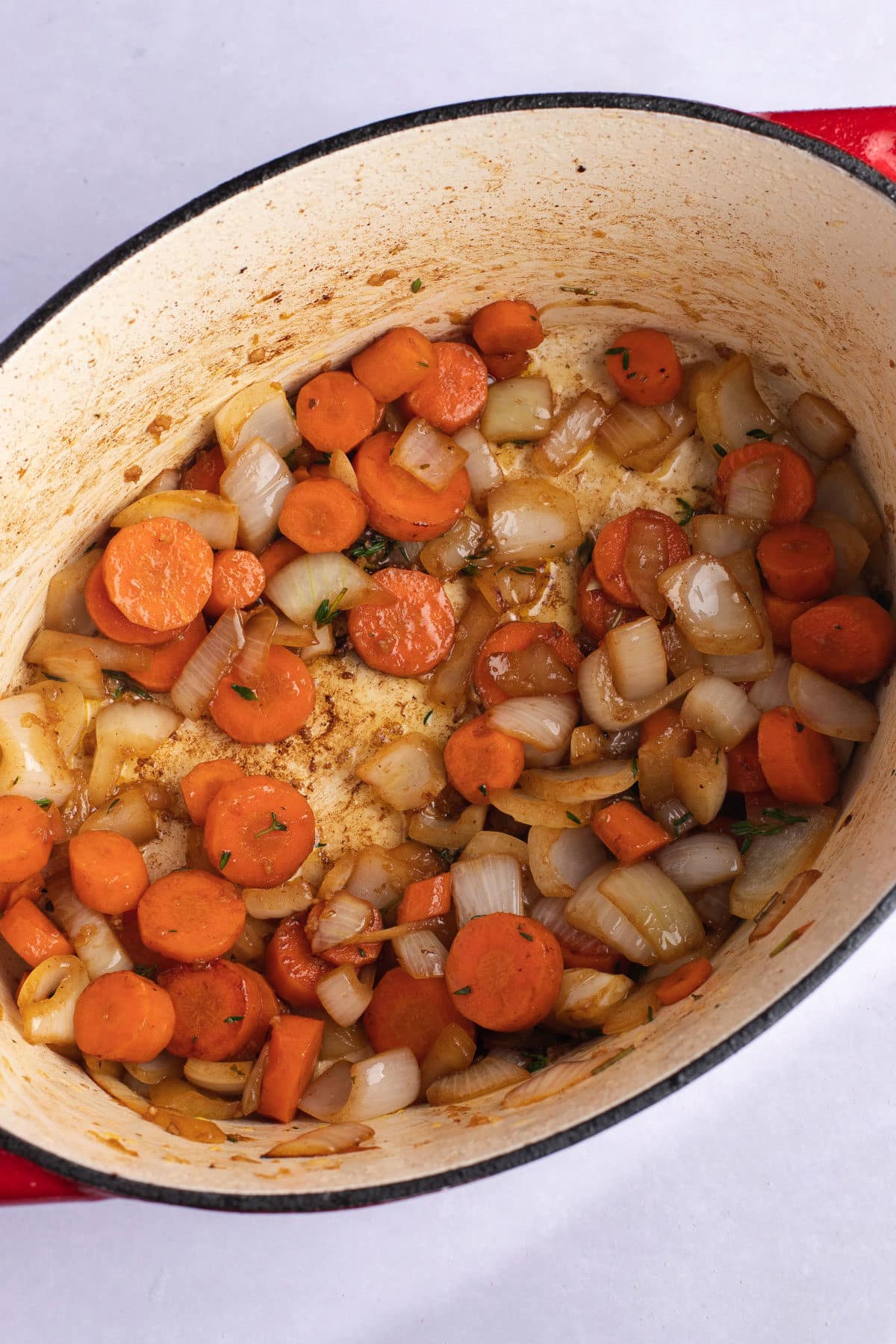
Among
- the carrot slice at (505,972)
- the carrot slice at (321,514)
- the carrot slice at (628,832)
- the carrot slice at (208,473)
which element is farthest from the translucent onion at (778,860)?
the carrot slice at (208,473)

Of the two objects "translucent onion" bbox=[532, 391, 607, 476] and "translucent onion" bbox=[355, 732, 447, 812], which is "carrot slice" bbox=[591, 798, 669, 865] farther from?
"translucent onion" bbox=[532, 391, 607, 476]

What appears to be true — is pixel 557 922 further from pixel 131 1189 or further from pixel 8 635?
pixel 8 635

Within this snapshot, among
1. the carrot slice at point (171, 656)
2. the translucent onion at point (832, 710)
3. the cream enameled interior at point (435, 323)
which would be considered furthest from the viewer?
the carrot slice at point (171, 656)

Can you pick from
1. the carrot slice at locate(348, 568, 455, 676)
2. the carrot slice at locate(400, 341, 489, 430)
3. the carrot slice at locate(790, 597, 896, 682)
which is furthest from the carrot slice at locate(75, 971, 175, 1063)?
the carrot slice at locate(790, 597, 896, 682)

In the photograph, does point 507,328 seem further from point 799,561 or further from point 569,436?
point 799,561

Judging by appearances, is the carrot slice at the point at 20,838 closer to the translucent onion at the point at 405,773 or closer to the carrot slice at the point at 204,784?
the carrot slice at the point at 204,784

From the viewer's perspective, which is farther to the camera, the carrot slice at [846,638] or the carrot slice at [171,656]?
the carrot slice at [171,656]
